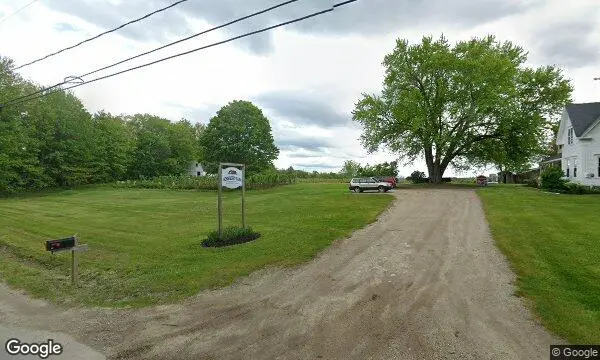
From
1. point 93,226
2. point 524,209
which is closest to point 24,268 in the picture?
point 93,226

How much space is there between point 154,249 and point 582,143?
3582 cm

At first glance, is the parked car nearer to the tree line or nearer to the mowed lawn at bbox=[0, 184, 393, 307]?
the mowed lawn at bbox=[0, 184, 393, 307]

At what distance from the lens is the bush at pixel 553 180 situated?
30.2m

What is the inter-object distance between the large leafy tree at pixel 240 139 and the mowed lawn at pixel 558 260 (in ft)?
128

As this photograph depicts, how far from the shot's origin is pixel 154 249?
43.1ft

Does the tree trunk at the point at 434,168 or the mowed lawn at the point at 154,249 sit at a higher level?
the tree trunk at the point at 434,168

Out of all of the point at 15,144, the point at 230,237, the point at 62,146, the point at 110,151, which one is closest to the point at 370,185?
the point at 230,237

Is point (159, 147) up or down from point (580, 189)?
up

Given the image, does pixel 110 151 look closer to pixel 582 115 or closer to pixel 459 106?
pixel 459 106

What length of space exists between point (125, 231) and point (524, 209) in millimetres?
20287

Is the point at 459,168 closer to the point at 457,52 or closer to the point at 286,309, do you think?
the point at 457,52

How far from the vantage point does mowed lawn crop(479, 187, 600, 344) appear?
657 cm

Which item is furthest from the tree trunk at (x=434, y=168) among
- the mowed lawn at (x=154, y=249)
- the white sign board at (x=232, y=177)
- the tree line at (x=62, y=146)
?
the tree line at (x=62, y=146)

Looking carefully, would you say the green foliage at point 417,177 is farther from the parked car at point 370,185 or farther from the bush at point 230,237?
the bush at point 230,237
